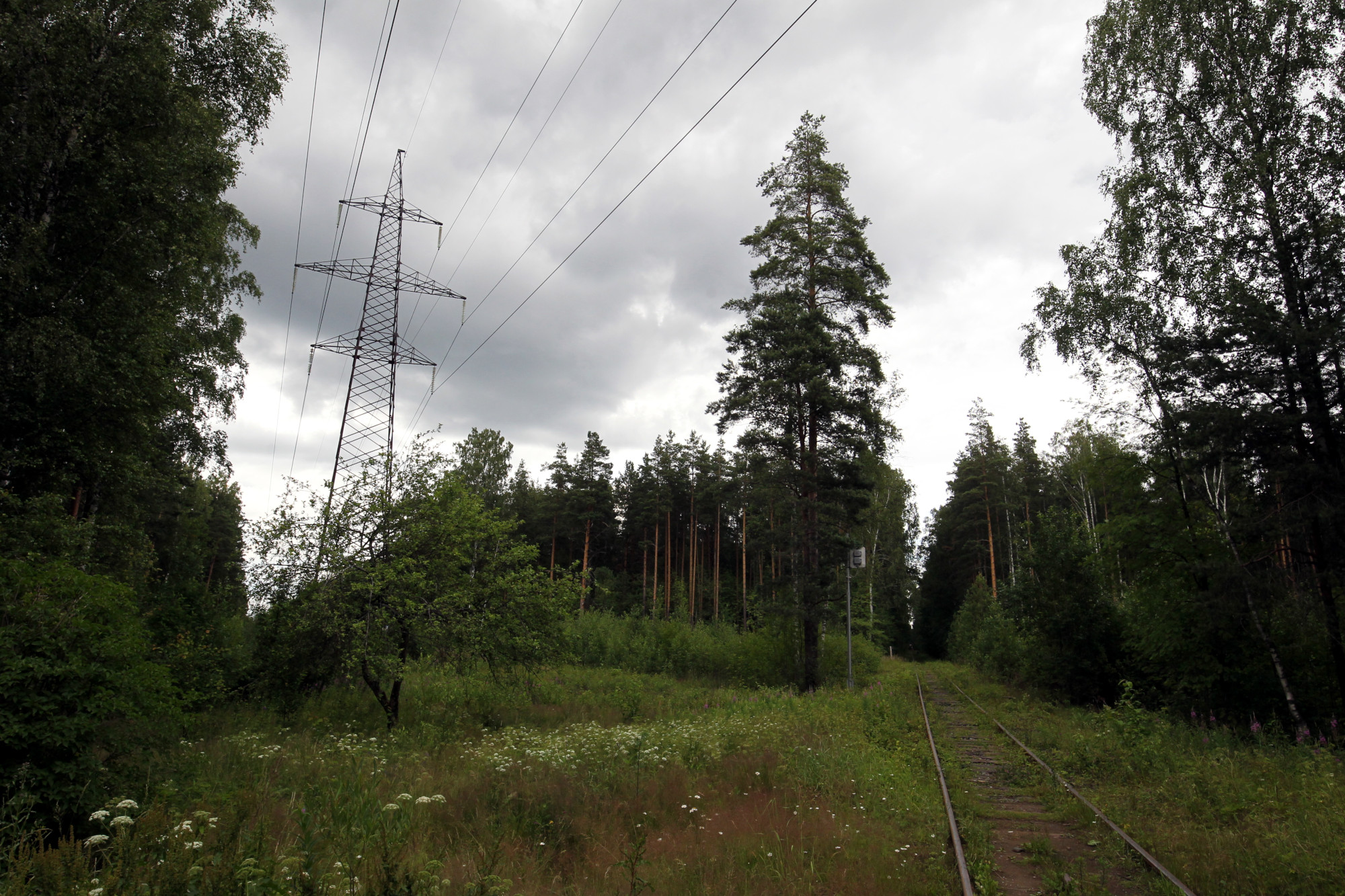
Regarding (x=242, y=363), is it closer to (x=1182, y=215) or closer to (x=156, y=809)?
(x=156, y=809)

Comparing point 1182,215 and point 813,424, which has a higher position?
point 1182,215

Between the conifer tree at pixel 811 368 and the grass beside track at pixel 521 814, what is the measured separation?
24.4ft

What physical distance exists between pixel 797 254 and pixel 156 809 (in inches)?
784

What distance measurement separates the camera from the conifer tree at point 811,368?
18.7m

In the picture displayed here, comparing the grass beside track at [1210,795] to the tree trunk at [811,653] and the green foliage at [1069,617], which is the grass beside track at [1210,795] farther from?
the tree trunk at [811,653]

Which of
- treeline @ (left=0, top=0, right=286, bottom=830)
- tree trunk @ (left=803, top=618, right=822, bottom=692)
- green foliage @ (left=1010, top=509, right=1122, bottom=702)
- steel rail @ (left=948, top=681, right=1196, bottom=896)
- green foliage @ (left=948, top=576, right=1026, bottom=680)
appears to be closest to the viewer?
steel rail @ (left=948, top=681, right=1196, bottom=896)

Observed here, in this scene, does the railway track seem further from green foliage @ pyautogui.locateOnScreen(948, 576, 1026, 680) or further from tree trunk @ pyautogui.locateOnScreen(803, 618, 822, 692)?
green foliage @ pyautogui.locateOnScreen(948, 576, 1026, 680)

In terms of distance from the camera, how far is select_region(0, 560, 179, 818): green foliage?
16.4 ft

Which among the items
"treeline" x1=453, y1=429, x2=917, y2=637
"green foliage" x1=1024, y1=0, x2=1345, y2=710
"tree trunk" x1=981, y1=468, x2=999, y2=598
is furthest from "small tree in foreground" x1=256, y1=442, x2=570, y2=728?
"tree trunk" x1=981, y1=468, x2=999, y2=598

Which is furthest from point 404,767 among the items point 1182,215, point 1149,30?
point 1149,30

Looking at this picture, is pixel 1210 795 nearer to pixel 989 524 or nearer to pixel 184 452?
pixel 184 452

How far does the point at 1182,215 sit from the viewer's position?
13.3 m

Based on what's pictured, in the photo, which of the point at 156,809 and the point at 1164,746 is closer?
the point at 156,809

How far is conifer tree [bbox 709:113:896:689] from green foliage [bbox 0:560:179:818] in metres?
14.9
